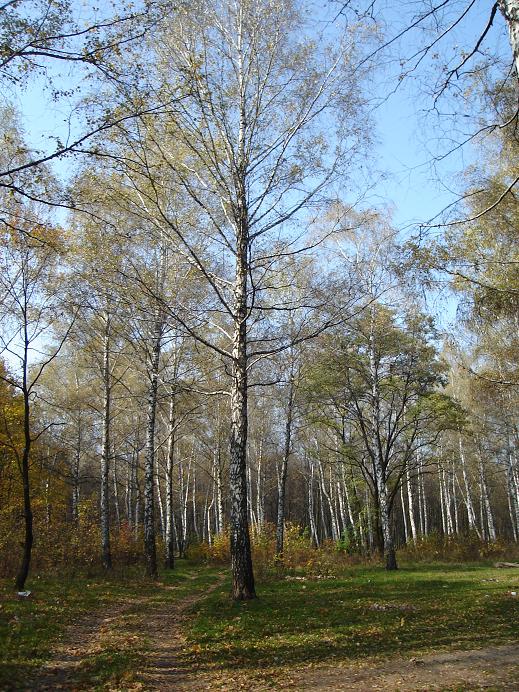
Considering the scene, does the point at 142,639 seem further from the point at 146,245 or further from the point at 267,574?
the point at 146,245

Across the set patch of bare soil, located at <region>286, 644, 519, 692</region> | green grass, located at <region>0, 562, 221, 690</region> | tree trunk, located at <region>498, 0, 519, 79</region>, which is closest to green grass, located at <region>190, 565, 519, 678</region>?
patch of bare soil, located at <region>286, 644, 519, 692</region>

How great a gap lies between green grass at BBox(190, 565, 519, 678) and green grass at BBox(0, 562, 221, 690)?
3.36 ft

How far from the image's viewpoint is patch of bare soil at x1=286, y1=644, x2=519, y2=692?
4.62 meters

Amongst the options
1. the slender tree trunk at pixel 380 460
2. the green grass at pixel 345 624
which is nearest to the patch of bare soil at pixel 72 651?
the green grass at pixel 345 624

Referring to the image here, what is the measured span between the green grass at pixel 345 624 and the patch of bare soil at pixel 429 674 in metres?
0.33

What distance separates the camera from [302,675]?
5.02 metres

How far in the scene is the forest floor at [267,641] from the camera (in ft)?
16.0

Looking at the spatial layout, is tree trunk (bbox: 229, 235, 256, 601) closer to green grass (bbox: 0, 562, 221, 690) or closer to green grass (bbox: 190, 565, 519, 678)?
green grass (bbox: 190, 565, 519, 678)

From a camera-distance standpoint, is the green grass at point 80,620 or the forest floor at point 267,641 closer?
the forest floor at point 267,641

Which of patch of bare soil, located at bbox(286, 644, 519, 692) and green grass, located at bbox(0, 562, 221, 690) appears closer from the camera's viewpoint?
patch of bare soil, located at bbox(286, 644, 519, 692)

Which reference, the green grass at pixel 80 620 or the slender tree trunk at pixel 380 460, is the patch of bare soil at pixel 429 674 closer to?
the green grass at pixel 80 620

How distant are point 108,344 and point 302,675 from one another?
1261 centimetres

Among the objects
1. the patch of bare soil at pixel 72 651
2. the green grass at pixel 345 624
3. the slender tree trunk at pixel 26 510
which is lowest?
the green grass at pixel 345 624

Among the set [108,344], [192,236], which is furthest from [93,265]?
[108,344]
